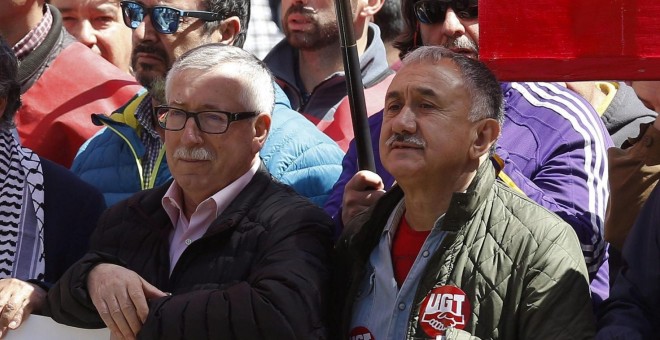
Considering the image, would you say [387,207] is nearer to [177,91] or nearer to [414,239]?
[414,239]

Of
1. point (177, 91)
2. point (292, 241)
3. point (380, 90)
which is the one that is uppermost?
point (177, 91)

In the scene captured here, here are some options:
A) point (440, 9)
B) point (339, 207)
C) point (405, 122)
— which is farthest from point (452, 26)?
point (405, 122)

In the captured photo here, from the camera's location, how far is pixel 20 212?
4.53 m

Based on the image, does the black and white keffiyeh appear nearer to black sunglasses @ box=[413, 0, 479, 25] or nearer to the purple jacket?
the purple jacket

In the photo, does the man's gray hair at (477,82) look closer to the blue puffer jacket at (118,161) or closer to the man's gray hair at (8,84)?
the blue puffer jacket at (118,161)

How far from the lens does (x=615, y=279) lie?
12.3 feet

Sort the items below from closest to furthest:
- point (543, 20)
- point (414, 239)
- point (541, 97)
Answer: point (543, 20)
point (414, 239)
point (541, 97)

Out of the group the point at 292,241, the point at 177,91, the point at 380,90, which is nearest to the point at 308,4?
the point at 380,90

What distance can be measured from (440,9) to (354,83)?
63 centimetres

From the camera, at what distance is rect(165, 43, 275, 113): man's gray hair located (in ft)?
13.7

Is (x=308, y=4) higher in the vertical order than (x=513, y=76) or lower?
lower

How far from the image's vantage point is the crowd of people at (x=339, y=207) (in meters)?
3.64

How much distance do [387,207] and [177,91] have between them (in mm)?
727

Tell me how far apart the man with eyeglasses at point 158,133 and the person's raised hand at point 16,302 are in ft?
2.72
